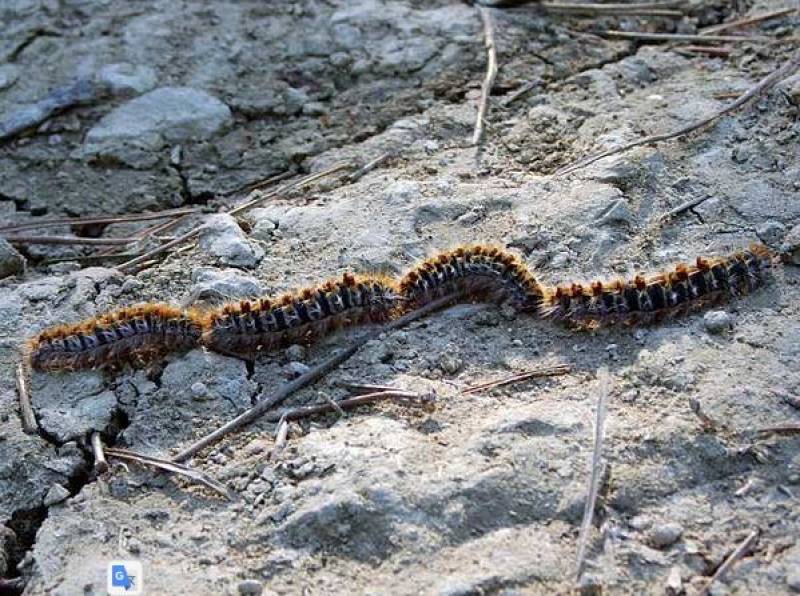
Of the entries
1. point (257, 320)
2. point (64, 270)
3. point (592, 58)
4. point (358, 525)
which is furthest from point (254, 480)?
point (592, 58)

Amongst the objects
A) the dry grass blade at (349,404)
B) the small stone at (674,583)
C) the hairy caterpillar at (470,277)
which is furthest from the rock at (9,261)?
the small stone at (674,583)

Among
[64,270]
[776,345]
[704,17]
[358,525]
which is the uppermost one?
[704,17]

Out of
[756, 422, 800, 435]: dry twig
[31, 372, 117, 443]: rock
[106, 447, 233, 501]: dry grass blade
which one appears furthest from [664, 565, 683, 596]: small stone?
[31, 372, 117, 443]: rock

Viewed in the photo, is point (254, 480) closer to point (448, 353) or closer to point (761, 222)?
point (448, 353)

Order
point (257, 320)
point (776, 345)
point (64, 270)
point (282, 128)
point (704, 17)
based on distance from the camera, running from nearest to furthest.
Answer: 1. point (776, 345)
2. point (257, 320)
3. point (64, 270)
4. point (282, 128)
5. point (704, 17)

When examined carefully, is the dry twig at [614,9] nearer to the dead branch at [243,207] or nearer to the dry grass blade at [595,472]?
the dead branch at [243,207]

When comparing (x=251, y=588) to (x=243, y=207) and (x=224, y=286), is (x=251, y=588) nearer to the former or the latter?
(x=224, y=286)

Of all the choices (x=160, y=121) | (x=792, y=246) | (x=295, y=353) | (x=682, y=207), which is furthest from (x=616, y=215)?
(x=160, y=121)
